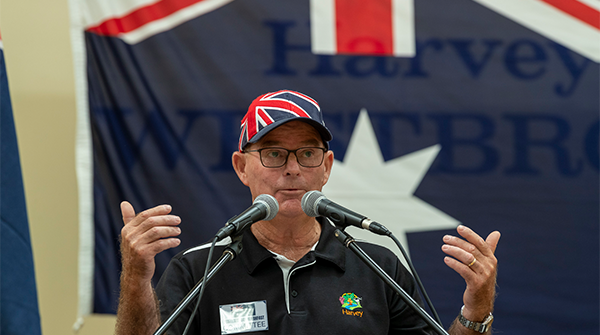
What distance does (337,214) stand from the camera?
1068 mm

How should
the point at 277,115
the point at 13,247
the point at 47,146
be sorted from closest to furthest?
the point at 277,115, the point at 13,247, the point at 47,146

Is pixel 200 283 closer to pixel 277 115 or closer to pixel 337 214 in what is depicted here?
pixel 337 214

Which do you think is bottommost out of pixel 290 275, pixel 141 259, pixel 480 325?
pixel 480 325

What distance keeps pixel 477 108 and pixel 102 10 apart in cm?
185

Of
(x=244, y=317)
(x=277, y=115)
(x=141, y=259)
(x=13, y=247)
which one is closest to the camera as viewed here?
(x=141, y=259)

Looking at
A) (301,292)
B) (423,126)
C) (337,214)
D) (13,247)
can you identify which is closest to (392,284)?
(337,214)

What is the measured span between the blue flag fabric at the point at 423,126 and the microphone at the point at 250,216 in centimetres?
115

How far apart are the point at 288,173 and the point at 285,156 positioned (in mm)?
68

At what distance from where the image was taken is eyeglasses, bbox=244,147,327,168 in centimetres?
141

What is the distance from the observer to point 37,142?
221 centimetres

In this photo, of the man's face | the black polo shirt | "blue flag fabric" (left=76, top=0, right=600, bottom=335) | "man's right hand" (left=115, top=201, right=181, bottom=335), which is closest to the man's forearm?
"man's right hand" (left=115, top=201, right=181, bottom=335)

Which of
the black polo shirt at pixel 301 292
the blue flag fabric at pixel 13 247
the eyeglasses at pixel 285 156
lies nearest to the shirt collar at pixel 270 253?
the black polo shirt at pixel 301 292

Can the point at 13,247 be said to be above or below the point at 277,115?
below

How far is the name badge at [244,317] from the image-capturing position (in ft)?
4.30
